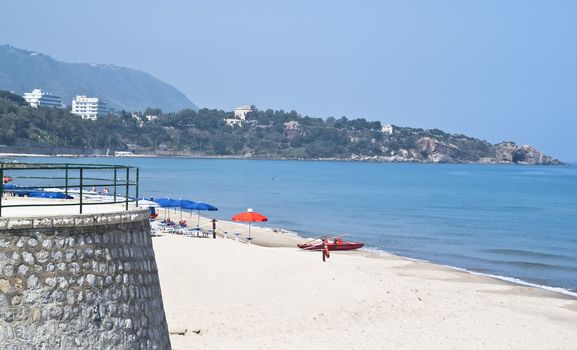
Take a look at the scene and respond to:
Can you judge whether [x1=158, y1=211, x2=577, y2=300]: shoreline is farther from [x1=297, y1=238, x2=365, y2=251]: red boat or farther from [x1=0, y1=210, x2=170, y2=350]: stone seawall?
[x1=0, y1=210, x2=170, y2=350]: stone seawall

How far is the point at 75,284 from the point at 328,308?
1203 centimetres

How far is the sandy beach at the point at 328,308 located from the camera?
695 inches

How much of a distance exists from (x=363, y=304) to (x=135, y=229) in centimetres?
1222

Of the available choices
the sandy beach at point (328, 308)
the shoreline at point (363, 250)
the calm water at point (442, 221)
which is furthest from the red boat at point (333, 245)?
the sandy beach at point (328, 308)

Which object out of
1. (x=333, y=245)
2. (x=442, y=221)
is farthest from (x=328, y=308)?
(x=442, y=221)

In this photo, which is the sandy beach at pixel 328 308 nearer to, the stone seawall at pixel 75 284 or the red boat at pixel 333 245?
the stone seawall at pixel 75 284

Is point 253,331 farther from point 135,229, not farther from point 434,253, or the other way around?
point 434,253

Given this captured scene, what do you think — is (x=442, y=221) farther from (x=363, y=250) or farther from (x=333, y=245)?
(x=333, y=245)

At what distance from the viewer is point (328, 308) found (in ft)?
66.7

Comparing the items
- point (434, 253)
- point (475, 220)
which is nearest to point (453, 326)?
point (434, 253)

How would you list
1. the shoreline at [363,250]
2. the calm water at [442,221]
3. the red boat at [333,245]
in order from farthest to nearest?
the calm water at [442,221], the red boat at [333,245], the shoreline at [363,250]

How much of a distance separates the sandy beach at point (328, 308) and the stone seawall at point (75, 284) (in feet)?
20.5

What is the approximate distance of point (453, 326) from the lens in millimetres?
20359

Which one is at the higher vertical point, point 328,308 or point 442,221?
point 328,308
